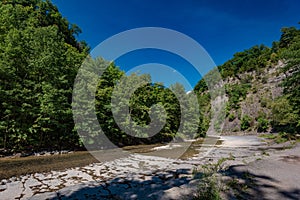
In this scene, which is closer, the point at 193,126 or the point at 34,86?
the point at 34,86

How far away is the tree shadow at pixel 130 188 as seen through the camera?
3.57m

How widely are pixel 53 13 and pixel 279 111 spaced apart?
1362 inches

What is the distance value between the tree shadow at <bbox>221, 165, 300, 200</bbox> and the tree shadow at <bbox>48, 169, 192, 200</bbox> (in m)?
1.24

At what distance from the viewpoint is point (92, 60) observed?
16516 millimetres

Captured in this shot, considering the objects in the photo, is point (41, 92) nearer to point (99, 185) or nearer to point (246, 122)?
point (99, 185)

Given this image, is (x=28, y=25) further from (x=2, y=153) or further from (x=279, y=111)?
(x=279, y=111)

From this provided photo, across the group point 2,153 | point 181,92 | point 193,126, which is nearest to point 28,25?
point 2,153

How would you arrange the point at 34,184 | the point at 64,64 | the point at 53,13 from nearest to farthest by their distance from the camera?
1. the point at 34,184
2. the point at 64,64
3. the point at 53,13

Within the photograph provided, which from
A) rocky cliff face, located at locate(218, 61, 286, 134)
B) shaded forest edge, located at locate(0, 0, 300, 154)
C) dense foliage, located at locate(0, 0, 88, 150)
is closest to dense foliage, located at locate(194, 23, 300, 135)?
rocky cliff face, located at locate(218, 61, 286, 134)

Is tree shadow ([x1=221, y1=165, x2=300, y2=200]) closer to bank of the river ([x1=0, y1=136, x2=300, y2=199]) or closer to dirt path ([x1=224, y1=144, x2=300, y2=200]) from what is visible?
dirt path ([x1=224, y1=144, x2=300, y2=200])

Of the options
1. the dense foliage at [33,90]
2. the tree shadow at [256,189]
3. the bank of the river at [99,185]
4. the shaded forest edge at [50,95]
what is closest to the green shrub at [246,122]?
the shaded forest edge at [50,95]

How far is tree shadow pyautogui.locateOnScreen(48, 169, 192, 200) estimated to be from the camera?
3.57 meters

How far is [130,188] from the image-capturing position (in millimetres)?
4246

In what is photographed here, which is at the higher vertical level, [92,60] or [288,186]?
[92,60]
